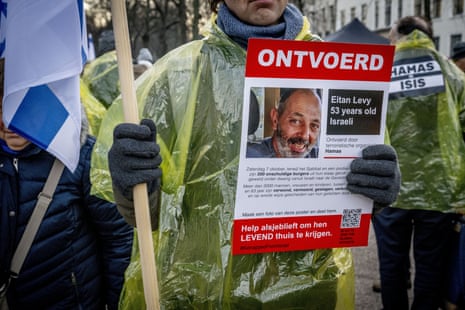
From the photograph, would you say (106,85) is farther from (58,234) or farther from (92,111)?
(58,234)

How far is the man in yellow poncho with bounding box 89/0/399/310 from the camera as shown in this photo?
58.4 inches

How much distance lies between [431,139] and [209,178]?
2256 millimetres

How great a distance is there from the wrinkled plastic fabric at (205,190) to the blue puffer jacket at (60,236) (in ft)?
1.61

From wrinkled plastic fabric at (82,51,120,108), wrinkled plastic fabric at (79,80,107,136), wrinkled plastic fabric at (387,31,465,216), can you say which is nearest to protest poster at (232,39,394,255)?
wrinkled plastic fabric at (387,31,465,216)

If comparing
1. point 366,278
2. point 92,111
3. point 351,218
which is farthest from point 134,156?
point 366,278

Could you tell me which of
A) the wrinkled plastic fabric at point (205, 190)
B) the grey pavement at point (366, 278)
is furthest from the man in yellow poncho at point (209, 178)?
the grey pavement at point (366, 278)

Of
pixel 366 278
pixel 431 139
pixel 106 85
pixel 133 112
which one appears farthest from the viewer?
pixel 106 85

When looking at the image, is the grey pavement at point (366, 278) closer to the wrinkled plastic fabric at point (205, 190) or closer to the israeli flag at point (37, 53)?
the wrinkled plastic fabric at point (205, 190)

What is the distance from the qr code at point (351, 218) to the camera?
1473 mm

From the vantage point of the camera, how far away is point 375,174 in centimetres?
142

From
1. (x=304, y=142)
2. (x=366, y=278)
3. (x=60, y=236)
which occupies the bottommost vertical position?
(x=366, y=278)

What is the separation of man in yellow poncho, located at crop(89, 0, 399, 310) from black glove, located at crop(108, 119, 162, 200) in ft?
0.53

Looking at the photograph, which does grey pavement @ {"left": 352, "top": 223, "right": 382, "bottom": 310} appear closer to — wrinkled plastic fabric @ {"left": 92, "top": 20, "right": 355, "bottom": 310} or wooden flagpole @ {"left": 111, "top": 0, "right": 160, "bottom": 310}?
wrinkled plastic fabric @ {"left": 92, "top": 20, "right": 355, "bottom": 310}

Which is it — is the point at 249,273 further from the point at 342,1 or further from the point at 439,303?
the point at 342,1
